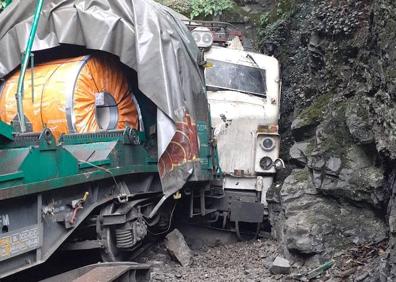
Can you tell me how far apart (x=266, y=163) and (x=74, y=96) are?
292cm

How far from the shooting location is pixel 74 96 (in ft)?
17.1

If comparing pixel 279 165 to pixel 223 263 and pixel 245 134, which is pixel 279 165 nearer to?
pixel 245 134

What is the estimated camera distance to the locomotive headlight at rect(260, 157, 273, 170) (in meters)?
7.07

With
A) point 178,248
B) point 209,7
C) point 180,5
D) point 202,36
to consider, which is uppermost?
point 180,5

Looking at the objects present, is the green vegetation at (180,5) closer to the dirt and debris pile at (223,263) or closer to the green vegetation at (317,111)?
the green vegetation at (317,111)

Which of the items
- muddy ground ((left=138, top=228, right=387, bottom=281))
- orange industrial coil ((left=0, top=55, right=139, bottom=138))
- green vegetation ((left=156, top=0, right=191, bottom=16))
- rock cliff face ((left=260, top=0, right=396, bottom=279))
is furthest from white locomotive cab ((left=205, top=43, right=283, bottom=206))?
green vegetation ((left=156, top=0, right=191, bottom=16))

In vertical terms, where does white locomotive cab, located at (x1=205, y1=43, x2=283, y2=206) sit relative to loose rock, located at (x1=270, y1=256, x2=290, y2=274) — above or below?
above

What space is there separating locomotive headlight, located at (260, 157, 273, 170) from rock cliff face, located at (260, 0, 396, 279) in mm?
288

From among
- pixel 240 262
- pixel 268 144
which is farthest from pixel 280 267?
pixel 268 144

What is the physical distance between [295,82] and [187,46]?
3.75 metres

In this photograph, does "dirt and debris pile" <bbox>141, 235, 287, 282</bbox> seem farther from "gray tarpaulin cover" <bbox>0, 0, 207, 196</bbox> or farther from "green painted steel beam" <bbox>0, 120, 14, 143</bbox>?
"green painted steel beam" <bbox>0, 120, 14, 143</bbox>

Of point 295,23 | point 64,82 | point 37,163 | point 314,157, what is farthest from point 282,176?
point 295,23

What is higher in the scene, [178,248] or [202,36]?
[202,36]

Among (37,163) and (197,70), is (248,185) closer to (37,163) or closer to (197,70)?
(197,70)
